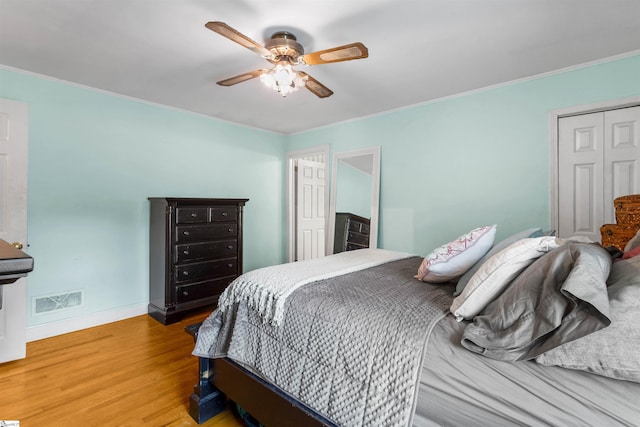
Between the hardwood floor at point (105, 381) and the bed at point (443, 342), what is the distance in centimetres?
34

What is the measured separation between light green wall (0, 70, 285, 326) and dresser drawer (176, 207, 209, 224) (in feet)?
1.69

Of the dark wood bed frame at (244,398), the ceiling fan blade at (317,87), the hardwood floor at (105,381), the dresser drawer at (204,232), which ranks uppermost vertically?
the ceiling fan blade at (317,87)

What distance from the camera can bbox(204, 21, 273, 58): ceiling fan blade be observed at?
56.9 inches

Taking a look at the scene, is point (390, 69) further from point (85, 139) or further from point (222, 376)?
point (85, 139)

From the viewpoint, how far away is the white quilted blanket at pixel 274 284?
1498 millimetres

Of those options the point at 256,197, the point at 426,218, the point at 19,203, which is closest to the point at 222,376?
the point at 19,203

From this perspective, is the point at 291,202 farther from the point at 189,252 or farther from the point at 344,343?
the point at 344,343

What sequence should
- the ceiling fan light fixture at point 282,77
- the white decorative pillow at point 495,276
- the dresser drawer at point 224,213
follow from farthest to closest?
1. the dresser drawer at point 224,213
2. the ceiling fan light fixture at point 282,77
3. the white decorative pillow at point 495,276

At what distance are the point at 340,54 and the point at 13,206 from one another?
2710 mm

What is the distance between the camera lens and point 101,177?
9.87 feet

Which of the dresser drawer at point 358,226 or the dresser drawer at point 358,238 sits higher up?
the dresser drawer at point 358,226

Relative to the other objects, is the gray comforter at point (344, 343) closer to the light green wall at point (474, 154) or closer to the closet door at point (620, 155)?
the light green wall at point (474, 154)

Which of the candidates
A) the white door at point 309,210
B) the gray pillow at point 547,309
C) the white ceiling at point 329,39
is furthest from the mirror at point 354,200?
the gray pillow at point 547,309

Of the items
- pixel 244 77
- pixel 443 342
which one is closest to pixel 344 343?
pixel 443 342
